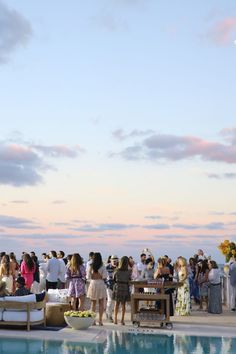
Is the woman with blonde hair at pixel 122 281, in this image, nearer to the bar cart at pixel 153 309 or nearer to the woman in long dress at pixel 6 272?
the bar cart at pixel 153 309

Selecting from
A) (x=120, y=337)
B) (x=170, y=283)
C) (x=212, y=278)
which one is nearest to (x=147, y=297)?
(x=170, y=283)

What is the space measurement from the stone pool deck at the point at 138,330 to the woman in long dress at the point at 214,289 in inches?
36.1

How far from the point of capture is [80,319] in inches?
523

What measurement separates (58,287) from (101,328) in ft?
13.4

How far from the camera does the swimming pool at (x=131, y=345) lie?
37.0ft

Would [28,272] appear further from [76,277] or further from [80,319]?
[80,319]

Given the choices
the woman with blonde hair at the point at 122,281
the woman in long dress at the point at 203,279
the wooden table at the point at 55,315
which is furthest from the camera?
the woman in long dress at the point at 203,279

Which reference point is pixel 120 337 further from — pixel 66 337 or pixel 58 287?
pixel 58 287

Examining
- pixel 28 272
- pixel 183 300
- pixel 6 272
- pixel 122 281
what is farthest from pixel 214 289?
pixel 6 272

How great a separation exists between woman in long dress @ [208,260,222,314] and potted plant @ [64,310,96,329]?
199 inches

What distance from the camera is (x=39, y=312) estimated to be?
13.7m

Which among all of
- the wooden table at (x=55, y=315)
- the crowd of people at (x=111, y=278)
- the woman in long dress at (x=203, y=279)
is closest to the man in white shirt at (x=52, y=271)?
the crowd of people at (x=111, y=278)

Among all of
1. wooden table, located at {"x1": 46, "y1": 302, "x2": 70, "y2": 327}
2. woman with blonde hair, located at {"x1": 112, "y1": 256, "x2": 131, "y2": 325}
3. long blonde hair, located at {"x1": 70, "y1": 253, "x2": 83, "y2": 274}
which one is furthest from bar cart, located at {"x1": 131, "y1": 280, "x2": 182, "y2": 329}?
wooden table, located at {"x1": 46, "y1": 302, "x2": 70, "y2": 327}

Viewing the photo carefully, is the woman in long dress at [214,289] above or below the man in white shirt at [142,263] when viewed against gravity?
below
